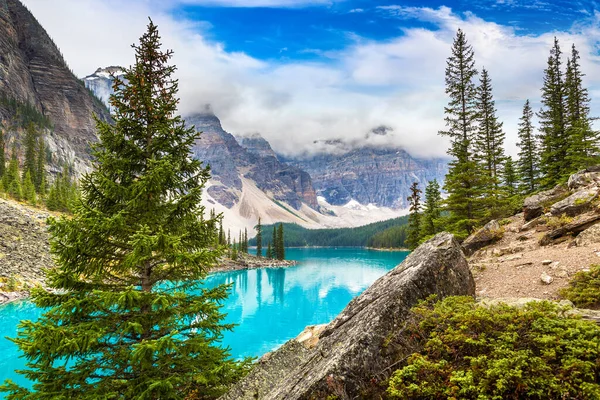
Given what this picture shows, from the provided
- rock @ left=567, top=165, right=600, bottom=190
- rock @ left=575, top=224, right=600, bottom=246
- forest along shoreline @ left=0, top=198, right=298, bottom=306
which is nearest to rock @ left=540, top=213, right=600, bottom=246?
rock @ left=575, top=224, right=600, bottom=246

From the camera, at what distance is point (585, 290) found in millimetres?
6984

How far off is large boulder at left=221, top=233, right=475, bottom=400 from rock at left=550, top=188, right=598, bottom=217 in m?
9.89

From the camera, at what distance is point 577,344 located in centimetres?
389

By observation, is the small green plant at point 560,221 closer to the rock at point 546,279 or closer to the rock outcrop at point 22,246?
the rock at point 546,279

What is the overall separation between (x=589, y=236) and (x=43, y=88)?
219m

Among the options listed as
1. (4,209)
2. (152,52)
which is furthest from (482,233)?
(4,209)

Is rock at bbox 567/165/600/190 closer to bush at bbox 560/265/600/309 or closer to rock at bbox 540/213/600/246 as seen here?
rock at bbox 540/213/600/246

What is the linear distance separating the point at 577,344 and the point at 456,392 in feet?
5.24

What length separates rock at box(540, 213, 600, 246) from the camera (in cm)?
1198

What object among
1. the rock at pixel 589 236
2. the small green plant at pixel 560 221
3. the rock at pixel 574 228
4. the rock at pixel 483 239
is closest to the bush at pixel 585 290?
the rock at pixel 589 236

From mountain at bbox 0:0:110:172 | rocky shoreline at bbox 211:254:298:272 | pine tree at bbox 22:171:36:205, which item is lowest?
rocky shoreline at bbox 211:254:298:272

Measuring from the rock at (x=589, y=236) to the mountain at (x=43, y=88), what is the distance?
162m

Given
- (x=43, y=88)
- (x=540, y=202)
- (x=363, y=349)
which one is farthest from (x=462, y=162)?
(x=43, y=88)

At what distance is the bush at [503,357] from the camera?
3598 millimetres
